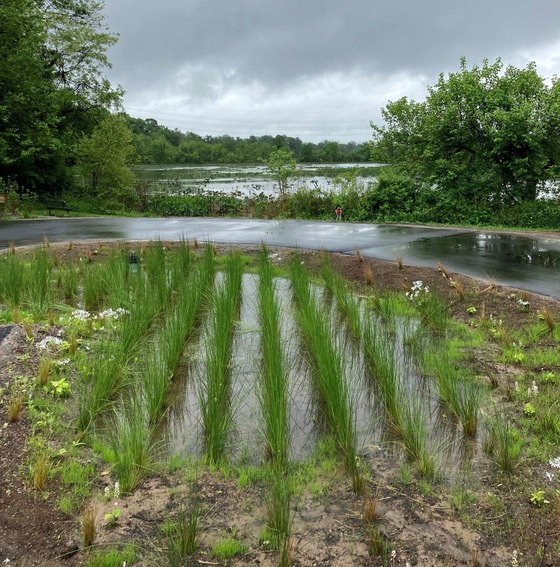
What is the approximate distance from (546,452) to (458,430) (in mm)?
598

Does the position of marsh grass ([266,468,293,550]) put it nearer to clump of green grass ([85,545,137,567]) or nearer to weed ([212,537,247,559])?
weed ([212,537,247,559])

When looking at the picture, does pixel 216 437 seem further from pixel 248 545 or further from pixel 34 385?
pixel 34 385

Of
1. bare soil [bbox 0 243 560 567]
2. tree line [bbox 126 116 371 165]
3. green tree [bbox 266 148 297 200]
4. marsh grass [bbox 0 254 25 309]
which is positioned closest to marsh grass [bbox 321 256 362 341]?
bare soil [bbox 0 243 560 567]

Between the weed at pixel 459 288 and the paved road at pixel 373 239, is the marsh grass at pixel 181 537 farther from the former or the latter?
the paved road at pixel 373 239

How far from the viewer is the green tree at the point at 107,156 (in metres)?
23.8

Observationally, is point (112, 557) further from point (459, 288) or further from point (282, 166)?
point (282, 166)

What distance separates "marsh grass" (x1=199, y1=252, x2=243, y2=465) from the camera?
3.41 metres

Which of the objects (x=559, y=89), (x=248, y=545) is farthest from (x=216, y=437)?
(x=559, y=89)

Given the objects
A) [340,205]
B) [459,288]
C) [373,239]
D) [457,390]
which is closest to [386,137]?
[340,205]

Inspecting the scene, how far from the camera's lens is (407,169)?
17.2 meters

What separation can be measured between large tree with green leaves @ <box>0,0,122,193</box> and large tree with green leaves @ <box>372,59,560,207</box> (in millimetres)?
13994

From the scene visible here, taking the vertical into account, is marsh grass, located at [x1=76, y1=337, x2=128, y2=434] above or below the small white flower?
below

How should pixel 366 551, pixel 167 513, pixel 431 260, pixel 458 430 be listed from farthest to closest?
pixel 431 260, pixel 458 430, pixel 167 513, pixel 366 551

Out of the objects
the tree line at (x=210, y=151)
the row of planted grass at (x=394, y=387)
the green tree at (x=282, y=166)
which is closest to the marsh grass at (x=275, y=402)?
the row of planted grass at (x=394, y=387)
